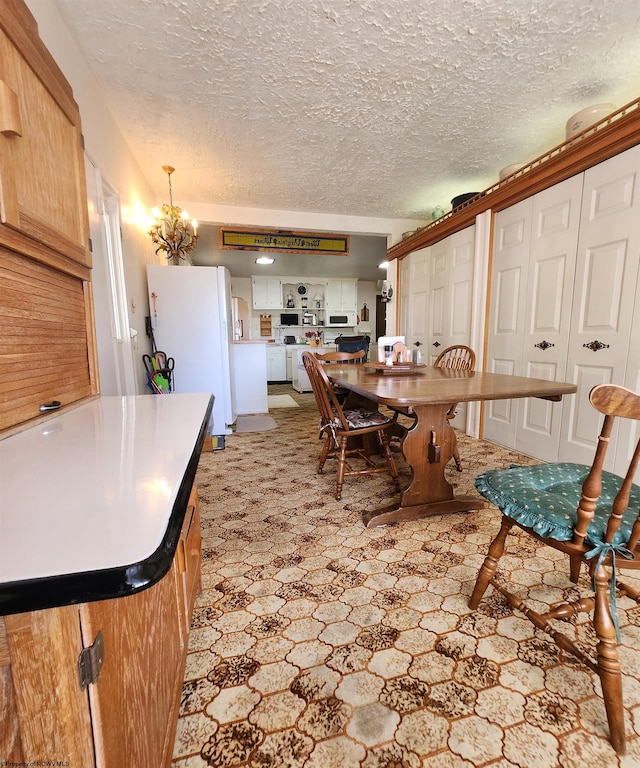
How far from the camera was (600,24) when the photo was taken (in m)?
1.73

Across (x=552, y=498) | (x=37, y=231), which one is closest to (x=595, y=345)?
(x=552, y=498)

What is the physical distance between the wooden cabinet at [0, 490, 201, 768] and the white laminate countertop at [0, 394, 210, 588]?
93mm

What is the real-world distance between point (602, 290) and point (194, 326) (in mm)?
3233

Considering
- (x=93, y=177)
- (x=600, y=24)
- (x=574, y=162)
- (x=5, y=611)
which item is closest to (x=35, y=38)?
(x=93, y=177)

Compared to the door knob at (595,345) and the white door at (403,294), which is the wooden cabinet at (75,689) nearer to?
the door knob at (595,345)

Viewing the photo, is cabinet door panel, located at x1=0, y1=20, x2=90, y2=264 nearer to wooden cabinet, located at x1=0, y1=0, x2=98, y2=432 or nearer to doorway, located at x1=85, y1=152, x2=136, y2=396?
wooden cabinet, located at x1=0, y1=0, x2=98, y2=432

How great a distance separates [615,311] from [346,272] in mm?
6113

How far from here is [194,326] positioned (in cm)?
324

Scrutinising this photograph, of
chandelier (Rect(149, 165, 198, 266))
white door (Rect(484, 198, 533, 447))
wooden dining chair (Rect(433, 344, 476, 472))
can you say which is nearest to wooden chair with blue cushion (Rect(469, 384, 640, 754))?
wooden dining chair (Rect(433, 344, 476, 472))

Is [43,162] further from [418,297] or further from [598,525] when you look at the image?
[418,297]

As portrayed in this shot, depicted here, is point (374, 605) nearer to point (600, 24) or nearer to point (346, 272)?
point (600, 24)

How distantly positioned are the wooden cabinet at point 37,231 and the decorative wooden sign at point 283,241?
3.19 meters

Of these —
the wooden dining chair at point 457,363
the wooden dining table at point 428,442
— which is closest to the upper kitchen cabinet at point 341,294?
the wooden dining chair at point 457,363

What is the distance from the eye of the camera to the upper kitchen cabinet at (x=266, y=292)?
7926 millimetres
